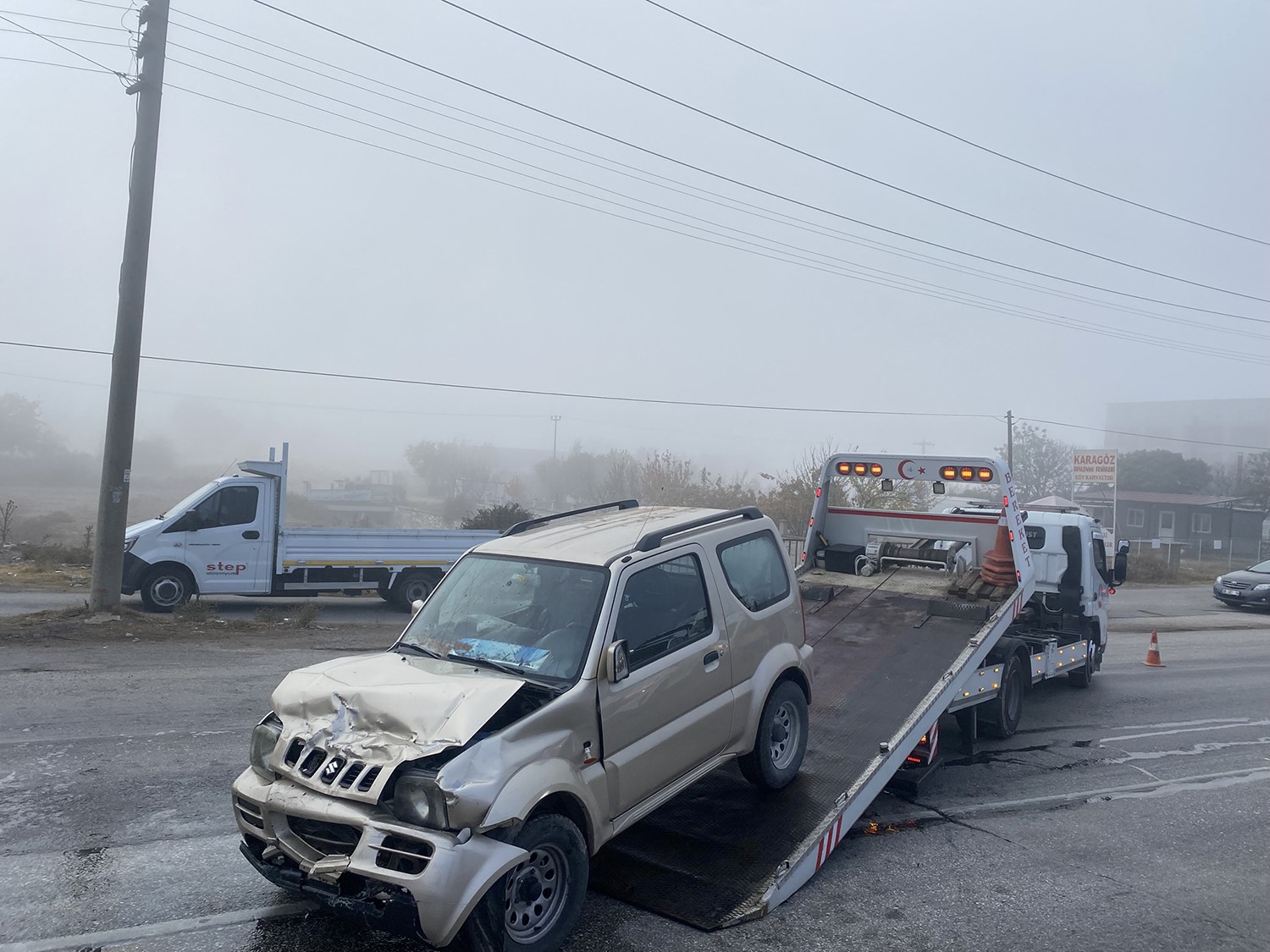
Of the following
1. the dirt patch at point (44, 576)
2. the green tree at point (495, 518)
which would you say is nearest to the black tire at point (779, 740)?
the dirt patch at point (44, 576)

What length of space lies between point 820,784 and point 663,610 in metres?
1.76

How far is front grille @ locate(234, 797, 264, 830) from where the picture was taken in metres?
4.05

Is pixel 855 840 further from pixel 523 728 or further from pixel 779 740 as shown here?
pixel 523 728

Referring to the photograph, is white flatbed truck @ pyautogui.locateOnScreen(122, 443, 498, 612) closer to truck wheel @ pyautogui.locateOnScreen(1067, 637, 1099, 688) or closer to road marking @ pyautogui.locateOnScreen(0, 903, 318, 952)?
truck wheel @ pyautogui.locateOnScreen(1067, 637, 1099, 688)

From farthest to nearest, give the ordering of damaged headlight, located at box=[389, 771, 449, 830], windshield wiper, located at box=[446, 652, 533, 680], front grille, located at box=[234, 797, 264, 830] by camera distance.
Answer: windshield wiper, located at box=[446, 652, 533, 680]
front grille, located at box=[234, 797, 264, 830]
damaged headlight, located at box=[389, 771, 449, 830]

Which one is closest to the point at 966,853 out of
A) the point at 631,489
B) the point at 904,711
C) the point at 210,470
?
the point at 904,711

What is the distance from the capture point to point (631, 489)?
162 feet

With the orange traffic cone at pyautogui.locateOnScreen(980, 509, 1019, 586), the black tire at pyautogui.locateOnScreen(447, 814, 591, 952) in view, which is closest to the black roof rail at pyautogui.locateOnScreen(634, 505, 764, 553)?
the black tire at pyautogui.locateOnScreen(447, 814, 591, 952)

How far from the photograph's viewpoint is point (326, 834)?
385 centimetres

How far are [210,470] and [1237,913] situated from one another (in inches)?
2984

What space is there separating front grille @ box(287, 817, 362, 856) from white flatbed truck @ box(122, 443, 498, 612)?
11.9m

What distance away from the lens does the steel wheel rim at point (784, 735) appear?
584 centimetres

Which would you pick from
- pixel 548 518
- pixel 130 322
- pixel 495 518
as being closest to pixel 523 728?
pixel 548 518

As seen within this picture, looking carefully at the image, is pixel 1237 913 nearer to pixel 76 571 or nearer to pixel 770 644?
pixel 770 644
